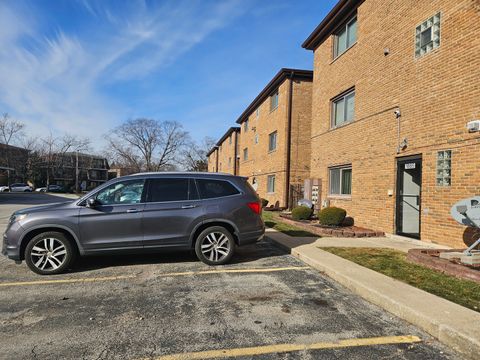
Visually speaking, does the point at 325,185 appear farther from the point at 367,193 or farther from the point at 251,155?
the point at 251,155

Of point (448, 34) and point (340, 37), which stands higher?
point (340, 37)

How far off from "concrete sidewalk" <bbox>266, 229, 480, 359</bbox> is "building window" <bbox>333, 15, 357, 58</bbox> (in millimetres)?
9108

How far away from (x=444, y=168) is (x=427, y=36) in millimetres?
3525

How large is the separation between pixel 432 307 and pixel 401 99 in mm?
7176

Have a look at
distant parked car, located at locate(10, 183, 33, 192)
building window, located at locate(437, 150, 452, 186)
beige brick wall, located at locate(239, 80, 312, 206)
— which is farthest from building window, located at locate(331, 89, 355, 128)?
distant parked car, located at locate(10, 183, 33, 192)

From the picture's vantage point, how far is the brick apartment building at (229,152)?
127ft

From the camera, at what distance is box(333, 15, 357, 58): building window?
523 inches

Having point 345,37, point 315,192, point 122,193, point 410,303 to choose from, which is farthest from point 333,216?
point 410,303

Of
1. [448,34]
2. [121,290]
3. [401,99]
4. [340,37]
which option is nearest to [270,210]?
[340,37]

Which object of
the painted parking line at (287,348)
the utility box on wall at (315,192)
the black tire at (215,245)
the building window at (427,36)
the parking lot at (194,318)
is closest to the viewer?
the painted parking line at (287,348)

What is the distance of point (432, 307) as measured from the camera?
4.32 metres

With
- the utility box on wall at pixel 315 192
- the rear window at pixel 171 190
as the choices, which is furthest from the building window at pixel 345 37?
the rear window at pixel 171 190

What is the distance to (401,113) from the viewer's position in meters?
9.99

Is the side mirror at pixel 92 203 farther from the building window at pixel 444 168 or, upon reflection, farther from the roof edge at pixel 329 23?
the roof edge at pixel 329 23
